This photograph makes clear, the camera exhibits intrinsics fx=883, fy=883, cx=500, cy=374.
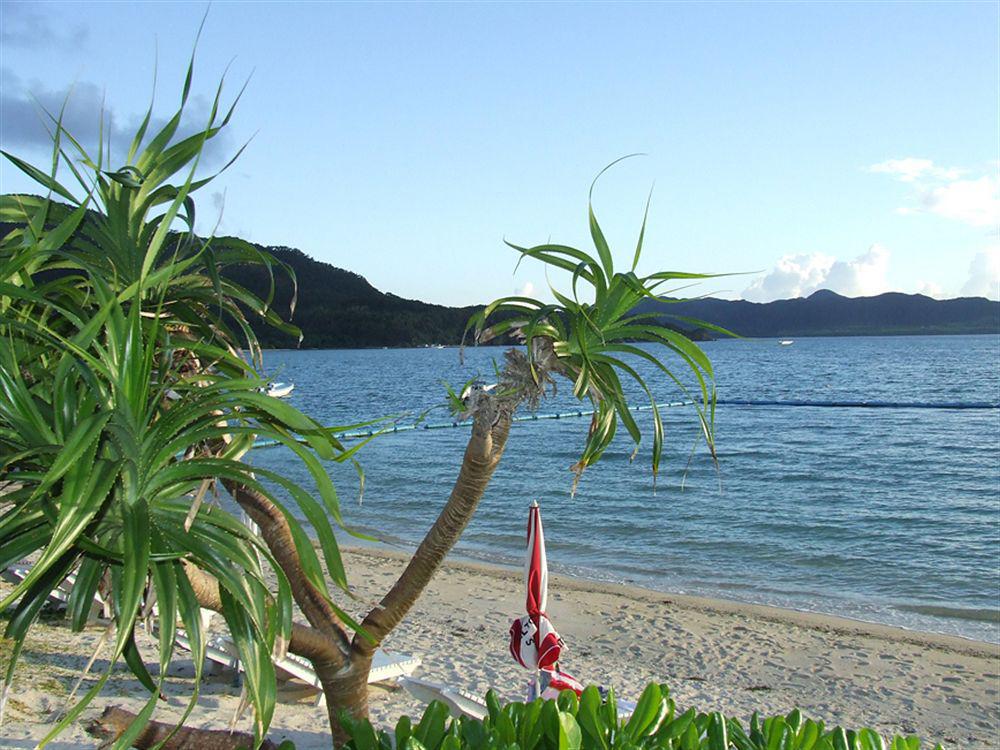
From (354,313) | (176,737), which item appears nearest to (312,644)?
(176,737)

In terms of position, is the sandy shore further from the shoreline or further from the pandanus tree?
the pandanus tree

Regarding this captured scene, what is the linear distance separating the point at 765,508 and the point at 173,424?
19.8 metres

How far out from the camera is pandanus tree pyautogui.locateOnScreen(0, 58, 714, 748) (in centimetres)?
222

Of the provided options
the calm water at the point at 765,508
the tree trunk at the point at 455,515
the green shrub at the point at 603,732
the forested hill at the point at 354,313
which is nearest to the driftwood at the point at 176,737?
the tree trunk at the point at 455,515

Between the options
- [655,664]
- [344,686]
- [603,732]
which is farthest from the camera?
[655,664]

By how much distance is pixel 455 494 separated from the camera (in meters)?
3.46

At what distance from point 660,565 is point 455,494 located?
1211 cm

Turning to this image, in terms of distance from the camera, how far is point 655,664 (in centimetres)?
912

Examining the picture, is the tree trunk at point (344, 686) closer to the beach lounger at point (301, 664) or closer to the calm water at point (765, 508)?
the calm water at point (765, 508)

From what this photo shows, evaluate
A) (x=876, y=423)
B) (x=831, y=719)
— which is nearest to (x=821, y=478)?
(x=876, y=423)

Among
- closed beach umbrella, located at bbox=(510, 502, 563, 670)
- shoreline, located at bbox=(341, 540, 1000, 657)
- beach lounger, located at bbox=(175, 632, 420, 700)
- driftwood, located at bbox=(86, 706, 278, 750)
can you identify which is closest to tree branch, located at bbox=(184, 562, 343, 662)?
driftwood, located at bbox=(86, 706, 278, 750)

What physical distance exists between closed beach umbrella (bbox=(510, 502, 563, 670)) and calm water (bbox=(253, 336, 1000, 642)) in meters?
1.68

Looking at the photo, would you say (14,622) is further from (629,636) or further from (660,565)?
(660,565)

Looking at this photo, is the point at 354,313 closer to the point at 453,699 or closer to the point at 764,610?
the point at 764,610
